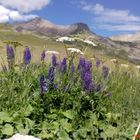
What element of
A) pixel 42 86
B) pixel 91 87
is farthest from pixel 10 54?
pixel 91 87

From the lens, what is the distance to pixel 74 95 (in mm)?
7297

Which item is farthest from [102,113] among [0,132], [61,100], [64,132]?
[0,132]

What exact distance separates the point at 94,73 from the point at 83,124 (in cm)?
297

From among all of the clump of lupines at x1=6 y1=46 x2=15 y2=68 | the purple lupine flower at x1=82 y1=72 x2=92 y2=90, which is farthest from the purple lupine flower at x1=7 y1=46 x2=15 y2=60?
the purple lupine flower at x1=82 y1=72 x2=92 y2=90

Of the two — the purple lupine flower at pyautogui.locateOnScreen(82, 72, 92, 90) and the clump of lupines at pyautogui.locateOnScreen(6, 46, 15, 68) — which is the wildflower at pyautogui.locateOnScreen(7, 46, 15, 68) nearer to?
the clump of lupines at pyautogui.locateOnScreen(6, 46, 15, 68)

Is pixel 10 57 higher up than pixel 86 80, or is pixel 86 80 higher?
pixel 10 57

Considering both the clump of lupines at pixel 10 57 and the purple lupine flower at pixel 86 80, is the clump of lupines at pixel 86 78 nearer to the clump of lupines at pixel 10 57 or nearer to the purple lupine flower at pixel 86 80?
the purple lupine flower at pixel 86 80

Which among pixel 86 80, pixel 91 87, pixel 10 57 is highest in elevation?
pixel 10 57

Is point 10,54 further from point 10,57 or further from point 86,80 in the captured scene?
point 86,80

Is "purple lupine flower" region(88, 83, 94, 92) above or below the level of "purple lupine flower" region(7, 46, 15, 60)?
below

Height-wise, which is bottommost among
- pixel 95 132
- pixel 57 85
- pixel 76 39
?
pixel 95 132

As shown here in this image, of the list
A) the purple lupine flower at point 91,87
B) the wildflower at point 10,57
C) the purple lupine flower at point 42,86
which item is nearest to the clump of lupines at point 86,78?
the purple lupine flower at point 91,87

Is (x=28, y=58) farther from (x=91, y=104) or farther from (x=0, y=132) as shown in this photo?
(x=0, y=132)

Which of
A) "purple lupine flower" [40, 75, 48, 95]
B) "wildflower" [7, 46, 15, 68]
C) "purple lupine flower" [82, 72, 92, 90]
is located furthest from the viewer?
"wildflower" [7, 46, 15, 68]
